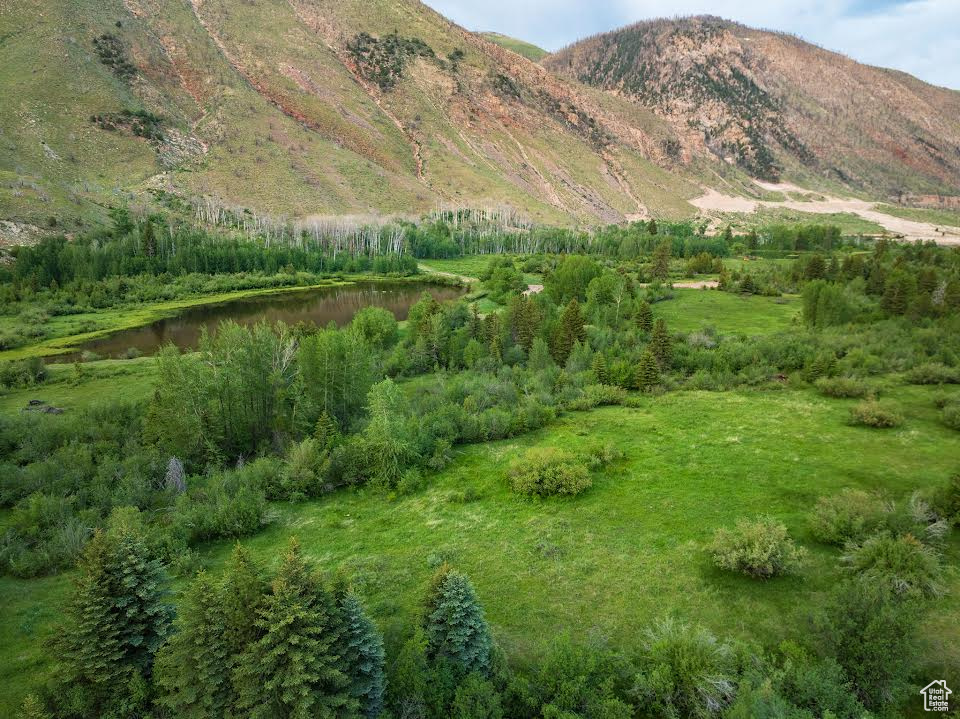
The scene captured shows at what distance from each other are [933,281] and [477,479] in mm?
55277

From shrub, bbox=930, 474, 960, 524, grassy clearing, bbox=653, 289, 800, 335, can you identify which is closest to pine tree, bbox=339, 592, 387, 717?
shrub, bbox=930, 474, 960, 524

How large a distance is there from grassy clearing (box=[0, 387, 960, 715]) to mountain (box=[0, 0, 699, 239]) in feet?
306

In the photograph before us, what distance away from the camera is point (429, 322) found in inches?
1975

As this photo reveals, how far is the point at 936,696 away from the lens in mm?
11992

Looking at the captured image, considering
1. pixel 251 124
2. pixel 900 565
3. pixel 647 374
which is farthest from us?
pixel 251 124

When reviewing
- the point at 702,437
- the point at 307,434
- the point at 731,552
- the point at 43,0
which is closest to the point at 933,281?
the point at 702,437

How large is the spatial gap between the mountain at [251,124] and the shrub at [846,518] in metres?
108

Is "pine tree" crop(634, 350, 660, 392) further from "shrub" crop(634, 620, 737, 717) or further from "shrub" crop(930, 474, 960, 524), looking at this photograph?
"shrub" crop(634, 620, 737, 717)

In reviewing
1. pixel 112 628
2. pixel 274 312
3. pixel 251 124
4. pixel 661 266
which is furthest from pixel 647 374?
pixel 251 124

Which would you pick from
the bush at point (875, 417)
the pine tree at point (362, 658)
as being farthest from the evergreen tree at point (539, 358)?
the pine tree at point (362, 658)

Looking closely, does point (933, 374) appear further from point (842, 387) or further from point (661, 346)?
point (661, 346)

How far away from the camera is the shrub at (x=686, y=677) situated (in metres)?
11.5

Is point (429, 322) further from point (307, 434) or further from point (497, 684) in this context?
point (497, 684)

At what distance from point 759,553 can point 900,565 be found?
3790 millimetres
